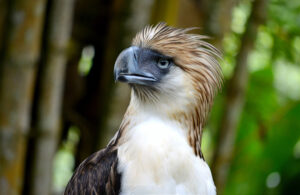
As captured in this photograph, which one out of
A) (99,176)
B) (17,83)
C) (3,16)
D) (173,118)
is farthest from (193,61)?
(3,16)

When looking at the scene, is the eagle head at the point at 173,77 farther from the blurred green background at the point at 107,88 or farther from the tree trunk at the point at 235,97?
the tree trunk at the point at 235,97

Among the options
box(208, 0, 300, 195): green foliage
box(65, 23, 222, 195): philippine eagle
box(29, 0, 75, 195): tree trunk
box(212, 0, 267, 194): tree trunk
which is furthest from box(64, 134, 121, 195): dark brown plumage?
box(208, 0, 300, 195): green foliage

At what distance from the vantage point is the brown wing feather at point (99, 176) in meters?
1.96

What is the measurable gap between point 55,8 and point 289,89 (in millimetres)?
2412

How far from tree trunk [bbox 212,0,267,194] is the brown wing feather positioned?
1.88m

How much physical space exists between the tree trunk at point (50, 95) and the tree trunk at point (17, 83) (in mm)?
124

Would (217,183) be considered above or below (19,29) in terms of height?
below

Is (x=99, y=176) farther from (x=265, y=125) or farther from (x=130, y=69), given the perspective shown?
(x=265, y=125)

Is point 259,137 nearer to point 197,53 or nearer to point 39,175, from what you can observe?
point 39,175

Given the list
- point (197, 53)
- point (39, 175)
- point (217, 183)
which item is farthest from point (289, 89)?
point (197, 53)

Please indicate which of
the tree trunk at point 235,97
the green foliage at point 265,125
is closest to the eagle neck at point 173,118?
the tree trunk at point 235,97

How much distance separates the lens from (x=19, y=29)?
9.91ft

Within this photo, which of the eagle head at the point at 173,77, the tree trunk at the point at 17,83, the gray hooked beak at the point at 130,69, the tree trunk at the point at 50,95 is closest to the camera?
the gray hooked beak at the point at 130,69

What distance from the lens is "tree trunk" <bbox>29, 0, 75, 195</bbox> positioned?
3197 millimetres
